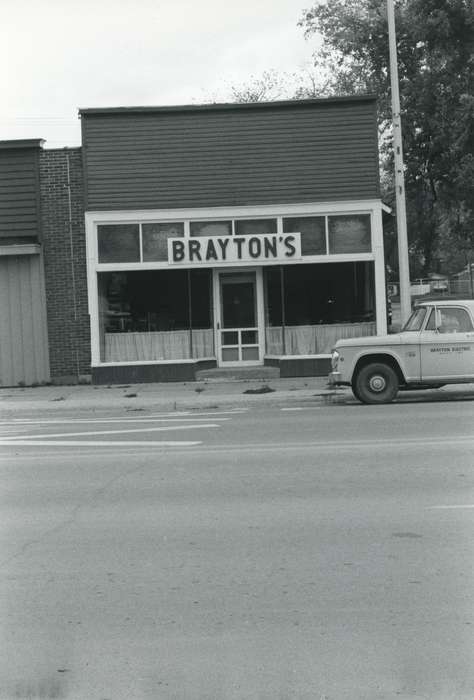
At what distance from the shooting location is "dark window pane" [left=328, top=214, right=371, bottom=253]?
2266 centimetres

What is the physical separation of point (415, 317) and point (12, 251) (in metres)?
9.16

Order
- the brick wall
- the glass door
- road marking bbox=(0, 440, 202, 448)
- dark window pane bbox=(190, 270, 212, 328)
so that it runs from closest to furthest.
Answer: road marking bbox=(0, 440, 202, 448), the brick wall, dark window pane bbox=(190, 270, 212, 328), the glass door

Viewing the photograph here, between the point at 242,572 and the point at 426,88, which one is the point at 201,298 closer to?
the point at 426,88

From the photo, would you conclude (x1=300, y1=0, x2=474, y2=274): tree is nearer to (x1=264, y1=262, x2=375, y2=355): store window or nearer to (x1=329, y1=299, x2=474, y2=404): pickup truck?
(x1=264, y1=262, x2=375, y2=355): store window

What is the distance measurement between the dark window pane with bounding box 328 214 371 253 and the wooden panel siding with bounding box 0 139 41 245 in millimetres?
6367

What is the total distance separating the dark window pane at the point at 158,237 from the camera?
→ 74.3ft

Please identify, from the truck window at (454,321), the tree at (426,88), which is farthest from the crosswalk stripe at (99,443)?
the tree at (426,88)

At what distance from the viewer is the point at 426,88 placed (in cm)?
2988

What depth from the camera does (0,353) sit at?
2314cm

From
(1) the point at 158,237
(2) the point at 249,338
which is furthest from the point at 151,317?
(2) the point at 249,338

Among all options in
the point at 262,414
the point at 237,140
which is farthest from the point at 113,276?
the point at 262,414

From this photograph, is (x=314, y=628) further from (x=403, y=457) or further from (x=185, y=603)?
(x=403, y=457)

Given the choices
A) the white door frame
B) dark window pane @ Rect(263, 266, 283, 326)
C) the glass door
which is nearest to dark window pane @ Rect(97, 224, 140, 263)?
the white door frame

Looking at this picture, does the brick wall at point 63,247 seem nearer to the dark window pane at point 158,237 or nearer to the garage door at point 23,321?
the garage door at point 23,321
